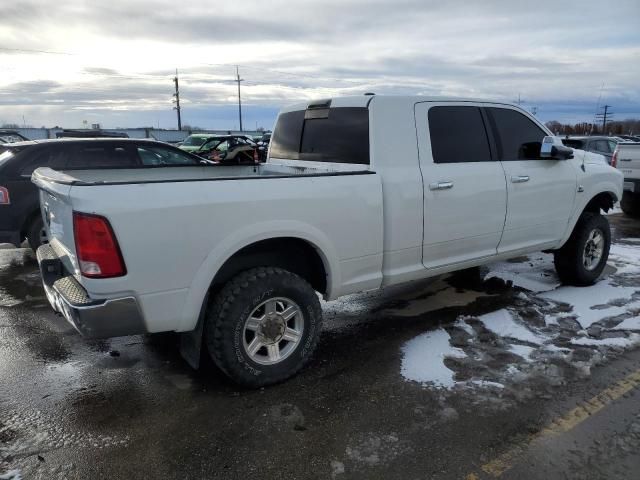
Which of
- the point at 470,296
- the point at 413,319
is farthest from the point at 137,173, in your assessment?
the point at 470,296

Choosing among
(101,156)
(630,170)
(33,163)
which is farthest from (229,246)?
(630,170)

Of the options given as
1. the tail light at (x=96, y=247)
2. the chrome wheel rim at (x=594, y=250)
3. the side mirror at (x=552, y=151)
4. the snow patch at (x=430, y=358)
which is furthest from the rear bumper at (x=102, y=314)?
the chrome wheel rim at (x=594, y=250)

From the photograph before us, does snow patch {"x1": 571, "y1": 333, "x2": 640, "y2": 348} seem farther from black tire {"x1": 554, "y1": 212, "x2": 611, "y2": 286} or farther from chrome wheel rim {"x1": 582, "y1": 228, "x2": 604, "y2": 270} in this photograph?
chrome wheel rim {"x1": 582, "y1": 228, "x2": 604, "y2": 270}

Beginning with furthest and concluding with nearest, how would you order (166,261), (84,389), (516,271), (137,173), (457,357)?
1. (516,271)
2. (137,173)
3. (457,357)
4. (84,389)
5. (166,261)

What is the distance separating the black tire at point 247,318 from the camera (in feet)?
10.8

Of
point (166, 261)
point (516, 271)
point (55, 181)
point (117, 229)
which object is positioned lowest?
point (516, 271)

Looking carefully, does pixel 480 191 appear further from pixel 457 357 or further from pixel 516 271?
pixel 516 271

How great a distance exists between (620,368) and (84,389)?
12.8 ft

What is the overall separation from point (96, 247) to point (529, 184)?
3923 mm

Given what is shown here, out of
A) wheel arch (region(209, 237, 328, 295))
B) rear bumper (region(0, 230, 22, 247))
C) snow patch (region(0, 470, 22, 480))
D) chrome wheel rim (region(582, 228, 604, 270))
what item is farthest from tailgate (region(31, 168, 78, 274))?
chrome wheel rim (region(582, 228, 604, 270))

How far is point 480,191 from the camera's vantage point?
14.7 ft

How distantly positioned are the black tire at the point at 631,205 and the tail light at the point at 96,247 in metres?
11.5

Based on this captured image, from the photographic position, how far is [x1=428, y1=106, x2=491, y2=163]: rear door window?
432cm

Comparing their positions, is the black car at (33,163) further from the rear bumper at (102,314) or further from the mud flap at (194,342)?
the rear bumper at (102,314)
